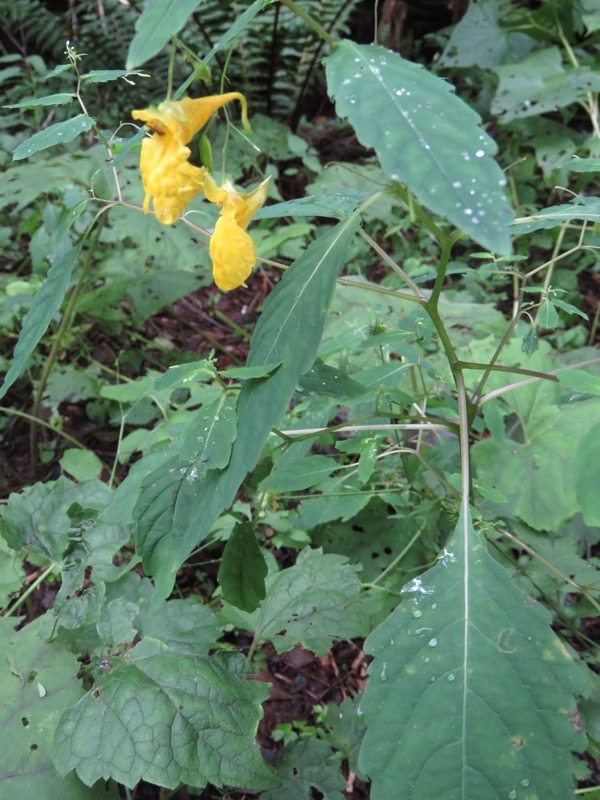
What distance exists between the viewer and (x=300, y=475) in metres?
1.03

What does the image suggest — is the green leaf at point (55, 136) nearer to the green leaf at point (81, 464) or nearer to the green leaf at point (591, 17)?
the green leaf at point (81, 464)

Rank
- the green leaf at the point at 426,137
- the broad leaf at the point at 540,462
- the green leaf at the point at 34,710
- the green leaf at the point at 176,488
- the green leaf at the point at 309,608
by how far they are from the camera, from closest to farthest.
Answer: the green leaf at the point at 426,137
the green leaf at the point at 176,488
the green leaf at the point at 34,710
the green leaf at the point at 309,608
the broad leaf at the point at 540,462

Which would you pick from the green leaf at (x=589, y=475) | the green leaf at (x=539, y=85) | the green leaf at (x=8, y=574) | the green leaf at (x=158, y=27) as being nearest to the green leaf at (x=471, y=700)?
the green leaf at (x=589, y=475)

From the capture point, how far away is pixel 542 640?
73 cm

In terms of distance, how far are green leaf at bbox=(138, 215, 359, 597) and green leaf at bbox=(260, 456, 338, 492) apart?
22cm

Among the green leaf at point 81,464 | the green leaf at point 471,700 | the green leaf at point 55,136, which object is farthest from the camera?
the green leaf at point 81,464

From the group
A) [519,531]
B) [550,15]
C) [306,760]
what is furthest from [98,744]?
[550,15]

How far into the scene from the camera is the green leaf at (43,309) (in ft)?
2.71

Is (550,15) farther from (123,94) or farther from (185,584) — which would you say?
(185,584)

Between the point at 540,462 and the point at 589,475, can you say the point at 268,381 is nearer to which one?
the point at 589,475

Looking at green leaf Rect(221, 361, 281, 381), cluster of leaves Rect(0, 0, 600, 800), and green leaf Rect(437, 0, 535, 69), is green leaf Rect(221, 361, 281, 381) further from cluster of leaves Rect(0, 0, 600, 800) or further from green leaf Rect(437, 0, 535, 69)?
green leaf Rect(437, 0, 535, 69)

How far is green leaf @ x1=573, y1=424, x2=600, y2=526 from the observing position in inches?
32.9

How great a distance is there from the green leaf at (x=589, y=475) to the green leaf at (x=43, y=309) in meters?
0.71

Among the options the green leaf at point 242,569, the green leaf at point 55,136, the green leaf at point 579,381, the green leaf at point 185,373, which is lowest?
the green leaf at point 242,569
